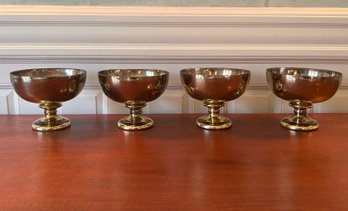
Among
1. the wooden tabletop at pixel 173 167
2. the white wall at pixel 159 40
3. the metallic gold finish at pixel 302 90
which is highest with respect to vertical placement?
the white wall at pixel 159 40

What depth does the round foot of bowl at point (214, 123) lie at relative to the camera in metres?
0.57

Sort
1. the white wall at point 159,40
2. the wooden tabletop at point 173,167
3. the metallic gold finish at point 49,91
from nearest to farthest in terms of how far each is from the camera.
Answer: the wooden tabletop at point 173,167 → the metallic gold finish at point 49,91 → the white wall at point 159,40

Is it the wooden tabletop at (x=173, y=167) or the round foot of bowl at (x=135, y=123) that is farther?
the round foot of bowl at (x=135, y=123)

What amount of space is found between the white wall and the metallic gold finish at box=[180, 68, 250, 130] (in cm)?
12

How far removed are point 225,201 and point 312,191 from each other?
0.30ft

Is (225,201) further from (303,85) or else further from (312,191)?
(303,85)

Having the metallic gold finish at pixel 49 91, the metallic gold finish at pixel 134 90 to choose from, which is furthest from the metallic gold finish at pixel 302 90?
the metallic gold finish at pixel 49 91

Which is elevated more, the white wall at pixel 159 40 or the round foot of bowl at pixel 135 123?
the white wall at pixel 159 40

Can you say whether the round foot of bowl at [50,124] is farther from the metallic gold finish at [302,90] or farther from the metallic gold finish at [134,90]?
the metallic gold finish at [302,90]

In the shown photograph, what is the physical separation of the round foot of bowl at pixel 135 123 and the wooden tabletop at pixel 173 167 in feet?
0.05

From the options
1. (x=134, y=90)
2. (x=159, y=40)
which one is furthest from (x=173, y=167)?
(x=159, y=40)

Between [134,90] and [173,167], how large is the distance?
0.57ft

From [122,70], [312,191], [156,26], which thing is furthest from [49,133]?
[312,191]

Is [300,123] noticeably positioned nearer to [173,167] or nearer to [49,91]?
[173,167]
